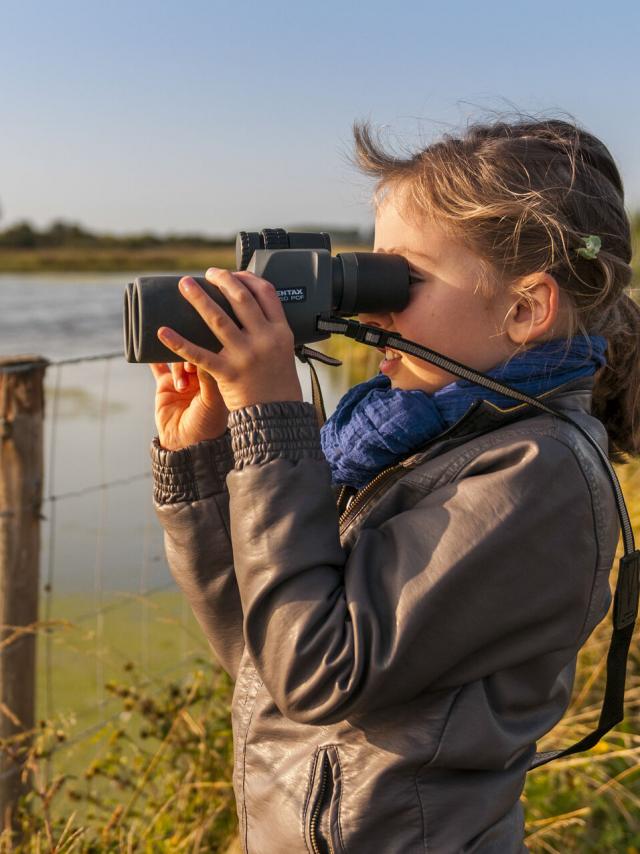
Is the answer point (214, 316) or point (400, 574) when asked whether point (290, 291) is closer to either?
point (214, 316)

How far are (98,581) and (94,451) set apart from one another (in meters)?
3.15

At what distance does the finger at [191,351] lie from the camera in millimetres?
966

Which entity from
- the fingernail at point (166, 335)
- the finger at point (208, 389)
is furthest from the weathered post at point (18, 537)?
the fingernail at point (166, 335)

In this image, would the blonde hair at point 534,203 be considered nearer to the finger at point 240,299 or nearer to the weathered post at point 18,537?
the finger at point 240,299

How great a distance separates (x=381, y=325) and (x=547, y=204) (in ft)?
0.78

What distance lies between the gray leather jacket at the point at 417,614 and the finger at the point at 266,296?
0.32 feet

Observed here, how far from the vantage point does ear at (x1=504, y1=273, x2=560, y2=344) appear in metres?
1.04

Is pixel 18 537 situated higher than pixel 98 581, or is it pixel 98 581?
pixel 18 537

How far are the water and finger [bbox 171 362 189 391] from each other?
4.6 inches

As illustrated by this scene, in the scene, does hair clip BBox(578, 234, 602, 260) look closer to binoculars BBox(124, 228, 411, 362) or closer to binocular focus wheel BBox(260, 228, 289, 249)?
binoculars BBox(124, 228, 411, 362)

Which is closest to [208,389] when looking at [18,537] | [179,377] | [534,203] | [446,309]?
[179,377]

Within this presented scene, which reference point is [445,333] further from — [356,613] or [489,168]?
[356,613]

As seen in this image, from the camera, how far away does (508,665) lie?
0.93m

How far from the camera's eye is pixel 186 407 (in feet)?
4.00
